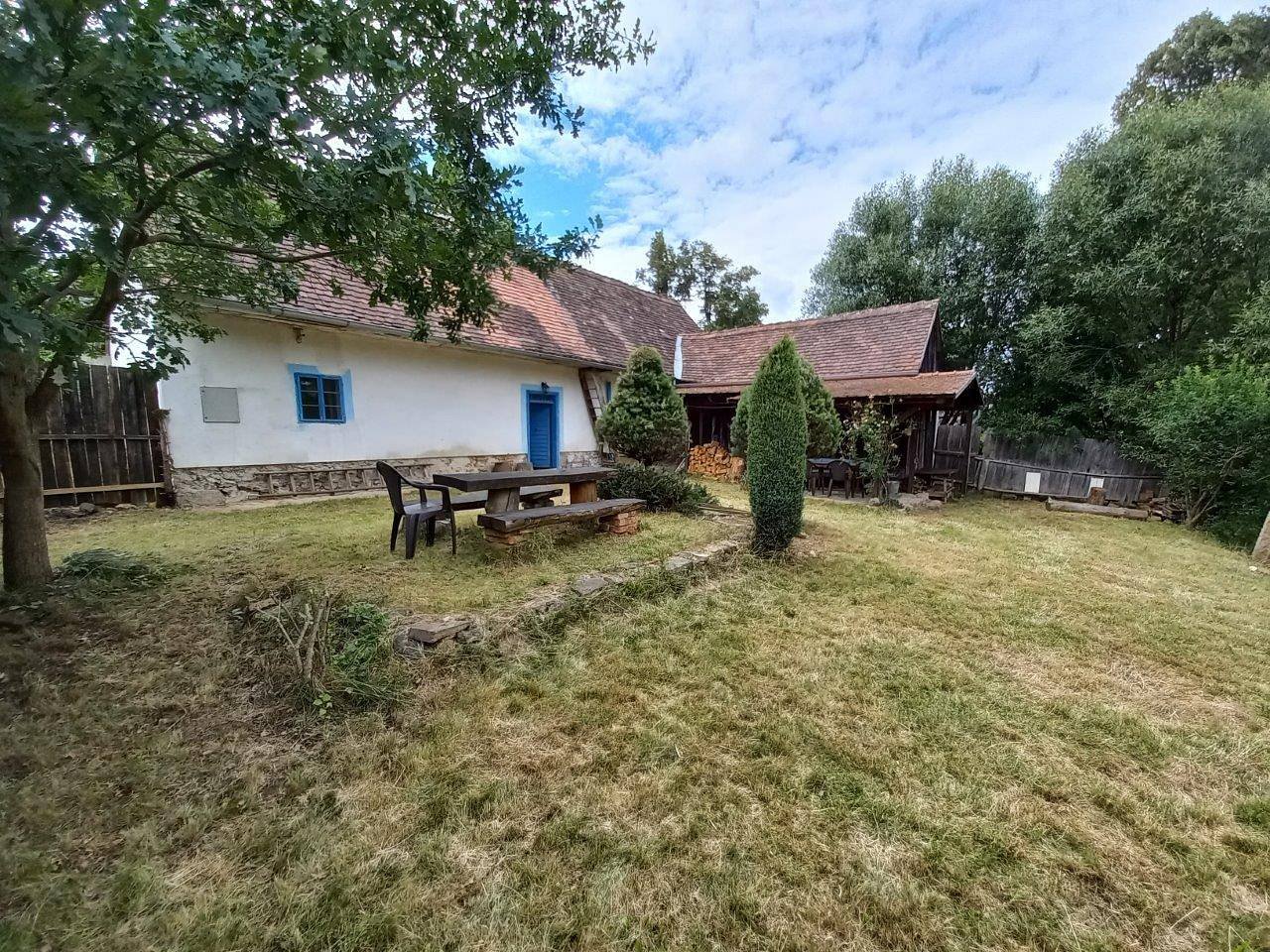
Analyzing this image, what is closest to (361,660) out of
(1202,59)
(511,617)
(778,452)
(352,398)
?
(511,617)

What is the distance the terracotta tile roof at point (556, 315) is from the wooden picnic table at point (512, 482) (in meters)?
2.66

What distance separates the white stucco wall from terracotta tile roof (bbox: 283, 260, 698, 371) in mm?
458

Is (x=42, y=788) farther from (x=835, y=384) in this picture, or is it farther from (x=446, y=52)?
(x=835, y=384)

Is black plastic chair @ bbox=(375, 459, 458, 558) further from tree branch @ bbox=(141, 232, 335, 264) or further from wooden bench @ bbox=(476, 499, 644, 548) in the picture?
tree branch @ bbox=(141, 232, 335, 264)

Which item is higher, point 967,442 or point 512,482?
point 967,442

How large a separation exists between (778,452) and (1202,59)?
19.8m

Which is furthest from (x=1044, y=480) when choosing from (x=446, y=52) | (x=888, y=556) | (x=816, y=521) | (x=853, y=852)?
(x=446, y=52)

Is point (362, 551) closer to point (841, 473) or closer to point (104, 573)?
point (104, 573)

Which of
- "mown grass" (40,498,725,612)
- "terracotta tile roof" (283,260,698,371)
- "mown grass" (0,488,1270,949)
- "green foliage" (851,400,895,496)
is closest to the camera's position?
"mown grass" (0,488,1270,949)

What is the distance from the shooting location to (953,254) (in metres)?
14.7

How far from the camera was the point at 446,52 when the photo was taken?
3.52 m

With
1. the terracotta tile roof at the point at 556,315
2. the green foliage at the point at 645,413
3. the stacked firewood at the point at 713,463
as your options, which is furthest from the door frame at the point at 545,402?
the green foliage at the point at 645,413

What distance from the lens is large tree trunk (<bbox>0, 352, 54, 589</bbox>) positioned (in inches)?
130

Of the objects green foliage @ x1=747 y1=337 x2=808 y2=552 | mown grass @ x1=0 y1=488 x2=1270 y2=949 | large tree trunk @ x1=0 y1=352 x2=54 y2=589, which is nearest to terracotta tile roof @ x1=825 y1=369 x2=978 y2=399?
green foliage @ x1=747 y1=337 x2=808 y2=552
